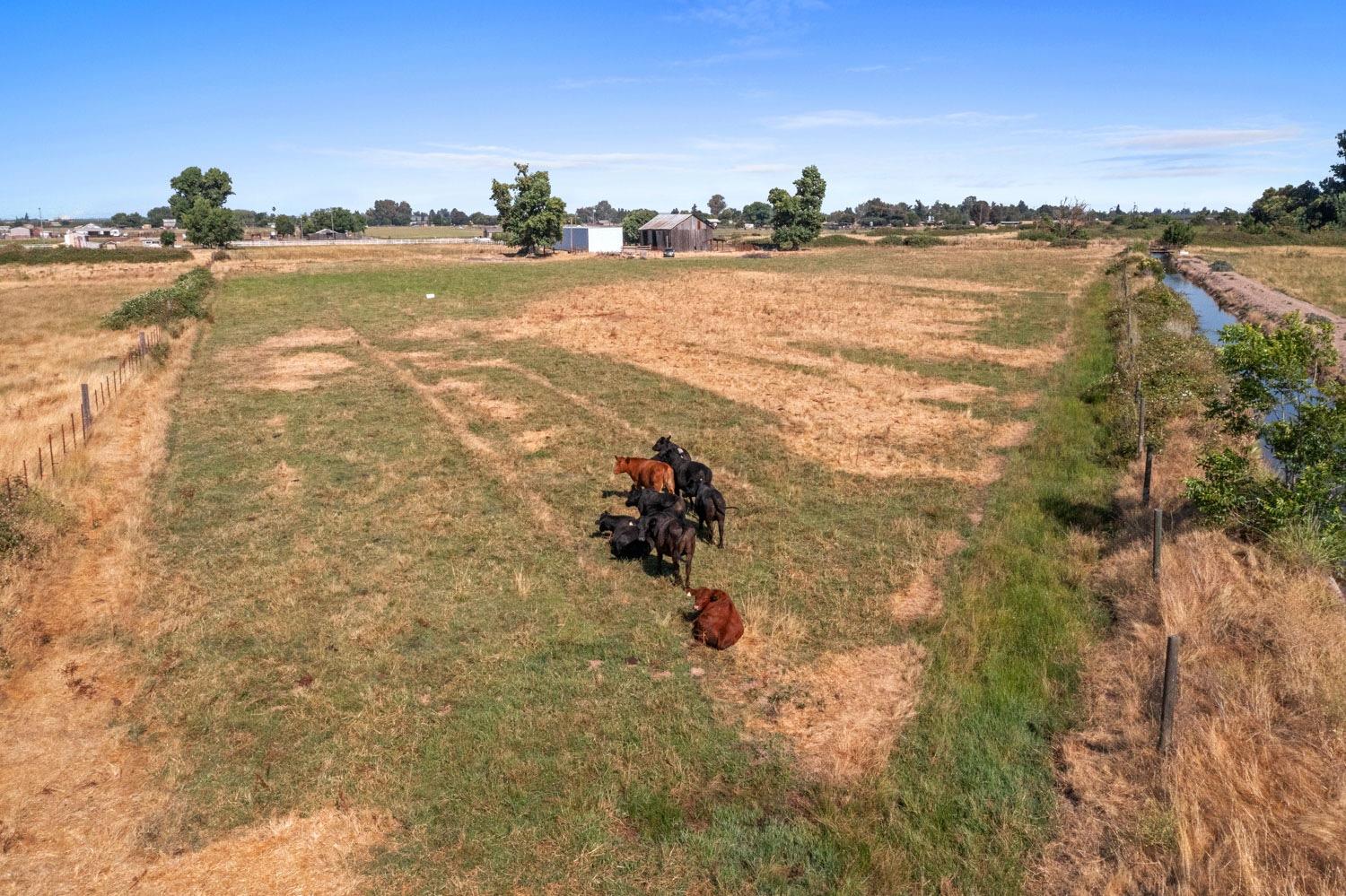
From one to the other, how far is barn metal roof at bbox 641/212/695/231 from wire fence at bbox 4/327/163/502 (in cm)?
7305

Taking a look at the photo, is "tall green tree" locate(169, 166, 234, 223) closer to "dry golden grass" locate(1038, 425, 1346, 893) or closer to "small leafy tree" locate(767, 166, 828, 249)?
"small leafy tree" locate(767, 166, 828, 249)

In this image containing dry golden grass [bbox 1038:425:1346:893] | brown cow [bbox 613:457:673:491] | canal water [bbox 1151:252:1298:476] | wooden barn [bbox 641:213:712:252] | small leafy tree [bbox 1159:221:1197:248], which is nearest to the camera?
dry golden grass [bbox 1038:425:1346:893]

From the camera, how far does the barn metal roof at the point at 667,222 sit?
94.9m

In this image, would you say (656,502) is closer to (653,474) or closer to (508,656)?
(653,474)

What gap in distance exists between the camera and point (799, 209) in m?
102

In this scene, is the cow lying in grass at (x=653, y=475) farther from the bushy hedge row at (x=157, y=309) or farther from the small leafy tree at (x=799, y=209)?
the small leafy tree at (x=799, y=209)

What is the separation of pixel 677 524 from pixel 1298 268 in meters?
65.7

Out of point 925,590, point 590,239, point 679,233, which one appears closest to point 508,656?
point 925,590

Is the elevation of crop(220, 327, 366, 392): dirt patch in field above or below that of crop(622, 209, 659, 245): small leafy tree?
below

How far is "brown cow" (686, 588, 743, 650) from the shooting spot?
30.5 feet

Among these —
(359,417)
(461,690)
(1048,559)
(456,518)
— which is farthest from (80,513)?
(1048,559)

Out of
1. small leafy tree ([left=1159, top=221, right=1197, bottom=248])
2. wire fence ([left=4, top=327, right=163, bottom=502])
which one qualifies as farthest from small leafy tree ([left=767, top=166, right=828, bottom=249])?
wire fence ([left=4, top=327, right=163, bottom=502])

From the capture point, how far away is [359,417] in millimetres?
20484

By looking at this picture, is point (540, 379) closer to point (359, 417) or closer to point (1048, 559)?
point (359, 417)
